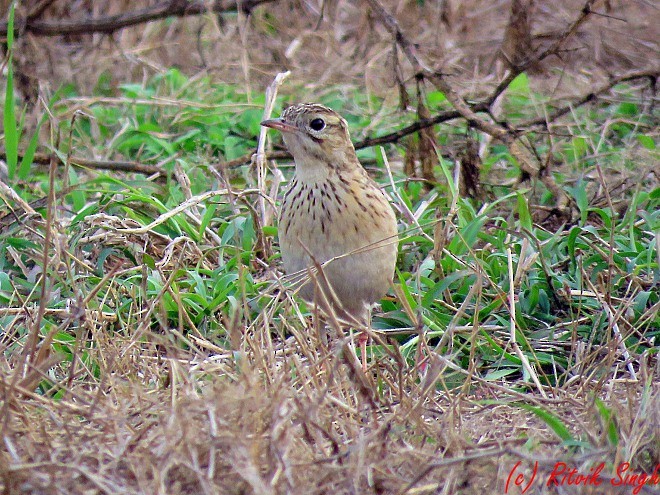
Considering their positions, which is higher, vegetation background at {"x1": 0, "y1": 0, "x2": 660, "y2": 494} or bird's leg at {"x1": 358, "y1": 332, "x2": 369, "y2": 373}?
vegetation background at {"x1": 0, "y1": 0, "x2": 660, "y2": 494}

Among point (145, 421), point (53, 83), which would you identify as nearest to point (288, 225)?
point (145, 421)

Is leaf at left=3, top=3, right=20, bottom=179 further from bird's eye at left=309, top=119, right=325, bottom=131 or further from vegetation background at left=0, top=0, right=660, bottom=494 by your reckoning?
bird's eye at left=309, top=119, right=325, bottom=131

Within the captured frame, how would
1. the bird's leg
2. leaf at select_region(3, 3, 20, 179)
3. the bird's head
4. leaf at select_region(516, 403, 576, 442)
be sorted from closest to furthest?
leaf at select_region(516, 403, 576, 442) < the bird's leg < the bird's head < leaf at select_region(3, 3, 20, 179)

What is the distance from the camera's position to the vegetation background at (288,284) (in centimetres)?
292

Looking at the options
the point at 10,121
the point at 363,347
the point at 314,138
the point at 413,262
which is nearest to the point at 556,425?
the point at 363,347

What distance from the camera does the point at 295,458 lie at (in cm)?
288

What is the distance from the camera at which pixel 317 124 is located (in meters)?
4.53

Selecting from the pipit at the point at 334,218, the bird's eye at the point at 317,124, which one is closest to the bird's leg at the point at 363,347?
the pipit at the point at 334,218

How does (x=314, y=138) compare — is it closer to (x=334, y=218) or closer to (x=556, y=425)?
(x=334, y=218)

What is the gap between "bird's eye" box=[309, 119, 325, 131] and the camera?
178 inches

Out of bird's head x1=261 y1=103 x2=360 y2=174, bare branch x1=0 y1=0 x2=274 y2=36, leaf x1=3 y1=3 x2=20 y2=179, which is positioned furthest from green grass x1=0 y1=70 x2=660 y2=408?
bare branch x1=0 y1=0 x2=274 y2=36

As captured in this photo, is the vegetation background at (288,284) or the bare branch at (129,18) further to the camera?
the bare branch at (129,18)

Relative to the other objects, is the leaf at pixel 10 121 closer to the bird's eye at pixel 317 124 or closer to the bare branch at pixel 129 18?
the bird's eye at pixel 317 124

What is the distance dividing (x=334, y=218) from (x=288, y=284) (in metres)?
0.35
